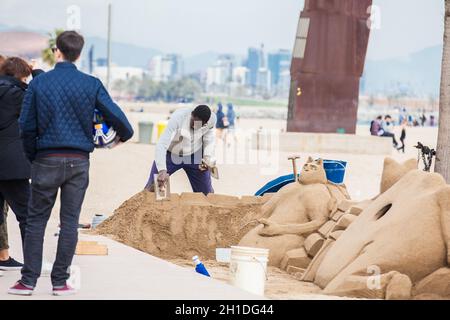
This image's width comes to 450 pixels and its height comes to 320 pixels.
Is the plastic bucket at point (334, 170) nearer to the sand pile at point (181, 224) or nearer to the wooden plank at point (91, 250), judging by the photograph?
the sand pile at point (181, 224)

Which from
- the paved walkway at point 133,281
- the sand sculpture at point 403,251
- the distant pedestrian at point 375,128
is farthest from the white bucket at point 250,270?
the distant pedestrian at point 375,128

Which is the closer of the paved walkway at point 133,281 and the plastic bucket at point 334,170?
the paved walkway at point 133,281

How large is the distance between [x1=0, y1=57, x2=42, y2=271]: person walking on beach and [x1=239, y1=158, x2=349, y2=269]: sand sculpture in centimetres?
287

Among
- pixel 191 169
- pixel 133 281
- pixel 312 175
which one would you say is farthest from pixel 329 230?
pixel 191 169

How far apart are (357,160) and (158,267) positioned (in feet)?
65.3

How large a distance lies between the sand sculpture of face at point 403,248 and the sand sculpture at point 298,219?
5.15 feet

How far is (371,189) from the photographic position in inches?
869

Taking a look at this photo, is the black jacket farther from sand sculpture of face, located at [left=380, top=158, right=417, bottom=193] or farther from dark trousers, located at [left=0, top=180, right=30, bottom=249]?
sand sculpture of face, located at [left=380, top=158, right=417, bottom=193]

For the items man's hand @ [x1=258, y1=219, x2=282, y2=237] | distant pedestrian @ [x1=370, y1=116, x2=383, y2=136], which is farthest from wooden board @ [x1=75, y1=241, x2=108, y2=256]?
distant pedestrian @ [x1=370, y1=116, x2=383, y2=136]

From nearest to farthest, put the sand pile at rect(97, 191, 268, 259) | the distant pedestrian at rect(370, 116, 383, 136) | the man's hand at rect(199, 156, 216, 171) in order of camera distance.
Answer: the sand pile at rect(97, 191, 268, 259) < the man's hand at rect(199, 156, 216, 171) < the distant pedestrian at rect(370, 116, 383, 136)

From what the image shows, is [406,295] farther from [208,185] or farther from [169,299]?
[208,185]

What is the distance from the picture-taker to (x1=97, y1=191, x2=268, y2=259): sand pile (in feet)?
37.8

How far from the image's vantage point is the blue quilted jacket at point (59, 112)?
7078 millimetres
